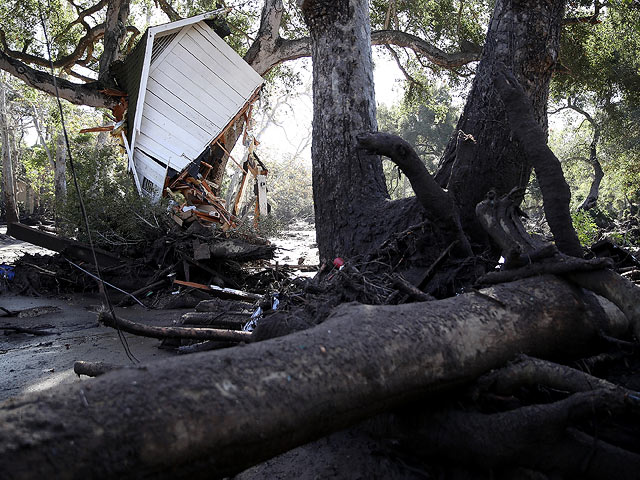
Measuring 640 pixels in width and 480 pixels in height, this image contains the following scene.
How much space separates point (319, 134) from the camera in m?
4.95

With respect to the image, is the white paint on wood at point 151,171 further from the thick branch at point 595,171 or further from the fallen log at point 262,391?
the thick branch at point 595,171

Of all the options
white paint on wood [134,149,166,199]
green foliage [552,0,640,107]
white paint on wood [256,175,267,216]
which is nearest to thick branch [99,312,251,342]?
white paint on wood [256,175,267,216]

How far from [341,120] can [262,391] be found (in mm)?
3722

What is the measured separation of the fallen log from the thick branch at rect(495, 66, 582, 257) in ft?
2.79

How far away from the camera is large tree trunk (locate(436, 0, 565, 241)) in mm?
3951

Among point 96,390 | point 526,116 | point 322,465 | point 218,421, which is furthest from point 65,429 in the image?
point 526,116

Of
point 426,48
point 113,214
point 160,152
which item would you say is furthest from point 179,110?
point 426,48

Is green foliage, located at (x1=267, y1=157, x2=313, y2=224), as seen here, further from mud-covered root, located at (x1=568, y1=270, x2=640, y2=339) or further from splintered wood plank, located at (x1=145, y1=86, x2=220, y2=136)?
mud-covered root, located at (x1=568, y1=270, x2=640, y2=339)

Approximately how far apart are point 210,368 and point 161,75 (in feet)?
35.6

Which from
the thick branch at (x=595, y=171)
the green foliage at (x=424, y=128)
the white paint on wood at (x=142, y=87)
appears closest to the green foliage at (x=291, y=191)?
the green foliage at (x=424, y=128)

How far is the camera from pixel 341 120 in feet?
15.9

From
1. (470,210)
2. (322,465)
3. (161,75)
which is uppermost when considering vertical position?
(161,75)

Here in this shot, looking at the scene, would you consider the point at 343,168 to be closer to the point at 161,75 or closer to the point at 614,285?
the point at 614,285

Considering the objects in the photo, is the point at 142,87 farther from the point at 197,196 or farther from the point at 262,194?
the point at 262,194
